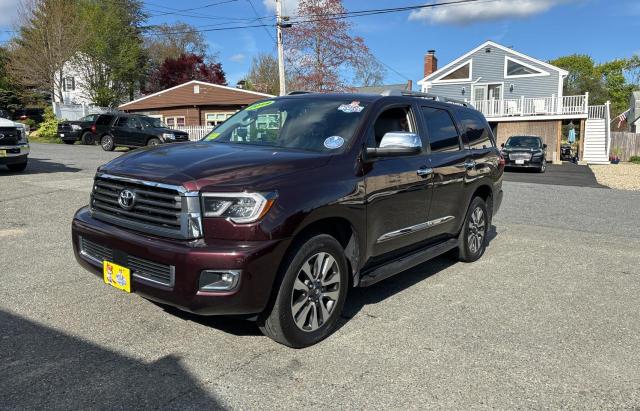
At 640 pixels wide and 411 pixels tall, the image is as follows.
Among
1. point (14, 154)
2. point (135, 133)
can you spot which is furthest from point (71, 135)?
point (14, 154)

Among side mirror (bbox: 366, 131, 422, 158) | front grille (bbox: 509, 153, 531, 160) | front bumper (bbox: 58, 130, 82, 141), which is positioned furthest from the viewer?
front bumper (bbox: 58, 130, 82, 141)

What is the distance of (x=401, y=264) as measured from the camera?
4.67 metres

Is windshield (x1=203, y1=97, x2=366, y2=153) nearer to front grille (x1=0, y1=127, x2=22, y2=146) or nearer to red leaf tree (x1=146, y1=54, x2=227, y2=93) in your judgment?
front grille (x1=0, y1=127, x2=22, y2=146)

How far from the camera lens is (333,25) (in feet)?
95.3

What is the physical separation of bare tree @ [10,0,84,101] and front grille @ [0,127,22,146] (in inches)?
1077

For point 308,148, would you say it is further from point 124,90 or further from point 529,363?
point 124,90

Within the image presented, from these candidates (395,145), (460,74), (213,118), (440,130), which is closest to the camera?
(395,145)

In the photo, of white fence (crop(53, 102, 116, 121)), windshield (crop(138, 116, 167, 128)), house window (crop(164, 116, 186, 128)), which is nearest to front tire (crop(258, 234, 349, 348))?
windshield (crop(138, 116, 167, 128))

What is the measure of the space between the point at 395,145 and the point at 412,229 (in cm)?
101

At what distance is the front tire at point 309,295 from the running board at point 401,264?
1.04 feet

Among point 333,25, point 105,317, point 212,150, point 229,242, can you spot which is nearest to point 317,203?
point 229,242

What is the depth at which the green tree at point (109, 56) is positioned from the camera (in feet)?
136

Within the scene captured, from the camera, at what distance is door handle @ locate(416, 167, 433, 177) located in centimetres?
485

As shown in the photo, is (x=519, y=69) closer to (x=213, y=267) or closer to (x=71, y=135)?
(x=71, y=135)
